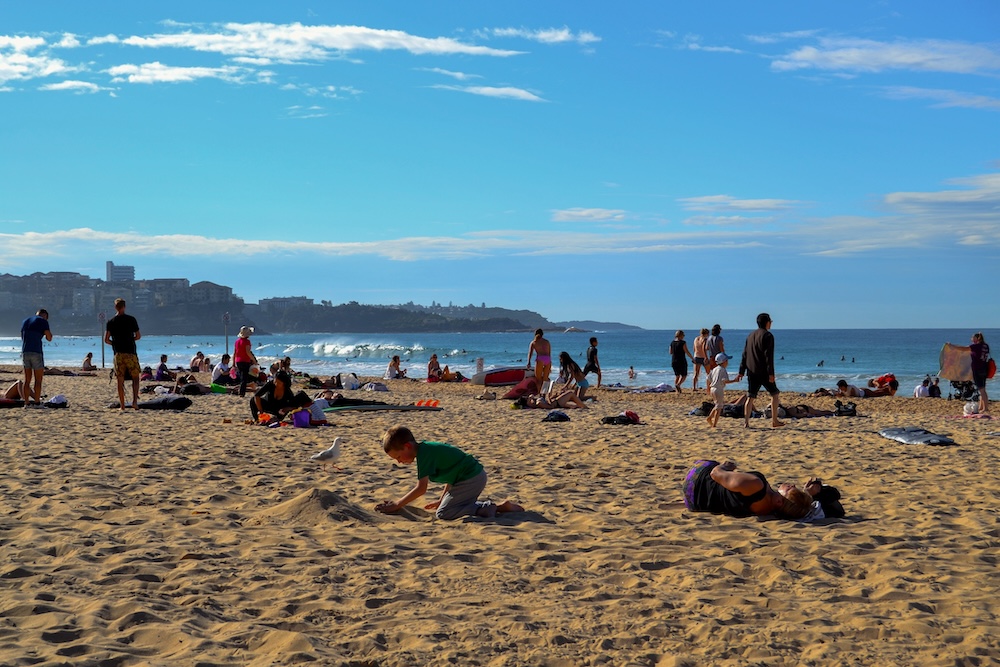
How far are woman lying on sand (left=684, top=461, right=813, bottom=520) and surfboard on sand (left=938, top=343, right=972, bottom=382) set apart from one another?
1138 cm

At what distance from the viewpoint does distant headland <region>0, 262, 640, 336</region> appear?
147 m

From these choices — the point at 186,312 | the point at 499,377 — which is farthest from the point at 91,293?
the point at 499,377

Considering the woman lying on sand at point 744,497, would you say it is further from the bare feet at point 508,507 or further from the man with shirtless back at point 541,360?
the man with shirtless back at point 541,360

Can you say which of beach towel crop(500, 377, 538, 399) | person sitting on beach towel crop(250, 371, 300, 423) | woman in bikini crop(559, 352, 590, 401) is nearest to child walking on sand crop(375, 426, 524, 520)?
person sitting on beach towel crop(250, 371, 300, 423)

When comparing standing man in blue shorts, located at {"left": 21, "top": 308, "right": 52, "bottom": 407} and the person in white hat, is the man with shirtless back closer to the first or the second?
the person in white hat

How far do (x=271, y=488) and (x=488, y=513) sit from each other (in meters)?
2.05

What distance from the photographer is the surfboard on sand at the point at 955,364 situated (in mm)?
15688

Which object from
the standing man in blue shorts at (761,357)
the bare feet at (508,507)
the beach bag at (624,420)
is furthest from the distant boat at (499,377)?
the bare feet at (508,507)

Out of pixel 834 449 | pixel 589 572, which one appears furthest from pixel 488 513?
pixel 834 449

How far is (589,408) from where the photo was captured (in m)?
15.8

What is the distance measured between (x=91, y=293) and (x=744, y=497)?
161 metres

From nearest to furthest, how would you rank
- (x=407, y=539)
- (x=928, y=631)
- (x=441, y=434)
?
(x=928, y=631)
(x=407, y=539)
(x=441, y=434)

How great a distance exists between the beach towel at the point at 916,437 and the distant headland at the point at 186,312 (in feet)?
465

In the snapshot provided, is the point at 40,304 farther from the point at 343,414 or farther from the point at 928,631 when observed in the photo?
the point at 928,631
